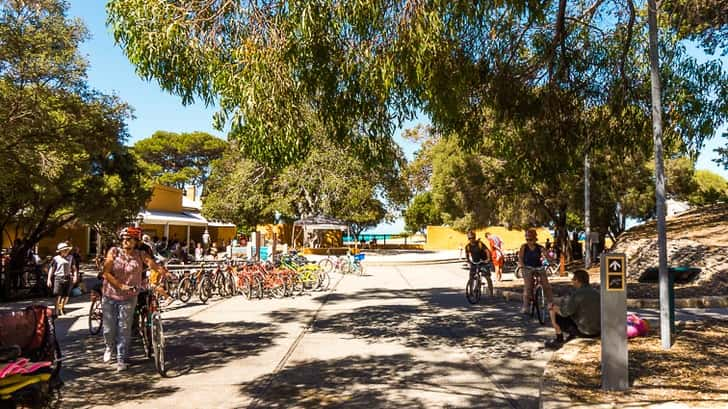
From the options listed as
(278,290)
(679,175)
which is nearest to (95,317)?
(278,290)

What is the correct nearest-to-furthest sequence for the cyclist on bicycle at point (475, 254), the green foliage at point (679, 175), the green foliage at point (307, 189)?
the cyclist on bicycle at point (475, 254), the green foliage at point (679, 175), the green foliage at point (307, 189)

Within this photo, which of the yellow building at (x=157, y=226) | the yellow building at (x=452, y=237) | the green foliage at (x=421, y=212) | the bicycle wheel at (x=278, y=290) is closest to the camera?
the bicycle wheel at (x=278, y=290)

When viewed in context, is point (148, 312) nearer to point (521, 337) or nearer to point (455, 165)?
point (521, 337)

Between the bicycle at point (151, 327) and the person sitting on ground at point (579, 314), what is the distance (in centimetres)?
487

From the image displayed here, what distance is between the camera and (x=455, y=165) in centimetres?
2655

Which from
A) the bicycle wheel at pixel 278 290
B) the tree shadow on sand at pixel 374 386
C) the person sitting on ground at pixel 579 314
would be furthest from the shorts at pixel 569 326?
the bicycle wheel at pixel 278 290

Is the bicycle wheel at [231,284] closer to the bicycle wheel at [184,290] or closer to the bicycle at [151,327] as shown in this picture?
the bicycle wheel at [184,290]

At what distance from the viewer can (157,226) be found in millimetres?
41031

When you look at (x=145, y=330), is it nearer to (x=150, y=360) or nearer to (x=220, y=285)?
(x=150, y=360)

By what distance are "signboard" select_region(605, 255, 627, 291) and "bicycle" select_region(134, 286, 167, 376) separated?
479 cm

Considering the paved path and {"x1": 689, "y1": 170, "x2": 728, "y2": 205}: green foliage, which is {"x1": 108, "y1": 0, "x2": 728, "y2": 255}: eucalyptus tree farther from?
{"x1": 689, "y1": 170, "x2": 728, "y2": 205}: green foliage

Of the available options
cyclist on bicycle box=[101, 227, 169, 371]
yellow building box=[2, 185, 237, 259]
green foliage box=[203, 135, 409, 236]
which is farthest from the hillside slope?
green foliage box=[203, 135, 409, 236]

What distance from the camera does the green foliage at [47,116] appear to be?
9.24m

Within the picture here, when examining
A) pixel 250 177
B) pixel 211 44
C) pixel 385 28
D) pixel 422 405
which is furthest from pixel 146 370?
pixel 250 177
